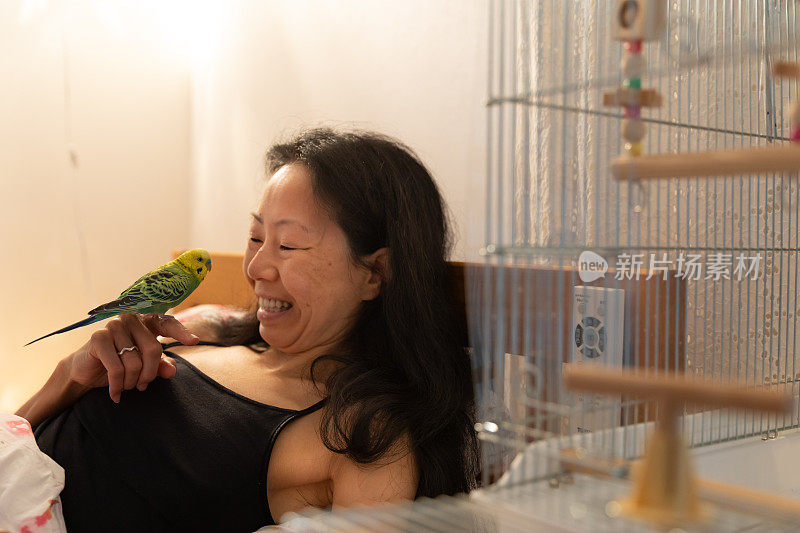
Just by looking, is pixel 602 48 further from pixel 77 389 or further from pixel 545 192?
pixel 77 389

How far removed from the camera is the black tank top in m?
1.11

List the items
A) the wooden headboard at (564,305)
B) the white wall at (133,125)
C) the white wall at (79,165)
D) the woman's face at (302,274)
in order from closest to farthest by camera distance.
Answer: the wooden headboard at (564,305), the woman's face at (302,274), the white wall at (133,125), the white wall at (79,165)

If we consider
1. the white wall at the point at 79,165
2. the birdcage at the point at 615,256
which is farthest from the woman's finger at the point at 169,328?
the white wall at the point at 79,165

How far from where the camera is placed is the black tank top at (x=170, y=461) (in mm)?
1113

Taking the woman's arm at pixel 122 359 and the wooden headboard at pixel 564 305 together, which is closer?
the wooden headboard at pixel 564 305

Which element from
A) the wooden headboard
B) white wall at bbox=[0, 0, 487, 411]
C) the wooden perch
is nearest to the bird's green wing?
the wooden headboard

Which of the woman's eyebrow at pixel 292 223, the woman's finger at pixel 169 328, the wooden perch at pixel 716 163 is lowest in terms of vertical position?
the woman's finger at pixel 169 328

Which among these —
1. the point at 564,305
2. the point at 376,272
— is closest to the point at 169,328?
the point at 376,272

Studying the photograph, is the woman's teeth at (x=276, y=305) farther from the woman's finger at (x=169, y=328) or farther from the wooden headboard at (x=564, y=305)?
the wooden headboard at (x=564, y=305)

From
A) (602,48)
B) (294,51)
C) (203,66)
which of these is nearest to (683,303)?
(602,48)

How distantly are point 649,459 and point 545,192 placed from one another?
1.37ft

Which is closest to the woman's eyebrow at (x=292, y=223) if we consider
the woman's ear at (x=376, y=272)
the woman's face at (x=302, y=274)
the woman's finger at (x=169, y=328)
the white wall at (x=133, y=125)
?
the woman's face at (x=302, y=274)

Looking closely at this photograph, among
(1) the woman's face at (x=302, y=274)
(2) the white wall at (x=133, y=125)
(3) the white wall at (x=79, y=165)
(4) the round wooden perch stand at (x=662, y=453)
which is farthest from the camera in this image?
(3) the white wall at (x=79, y=165)

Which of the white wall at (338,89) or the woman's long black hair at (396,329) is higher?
the white wall at (338,89)
